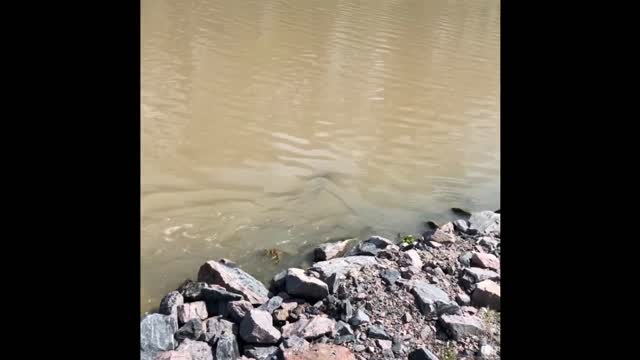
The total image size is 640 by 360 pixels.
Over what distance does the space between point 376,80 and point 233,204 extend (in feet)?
21.2

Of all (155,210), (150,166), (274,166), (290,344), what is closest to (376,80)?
(274,166)

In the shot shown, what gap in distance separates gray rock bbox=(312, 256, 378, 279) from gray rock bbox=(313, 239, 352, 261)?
313 millimetres

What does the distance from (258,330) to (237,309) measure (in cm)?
35

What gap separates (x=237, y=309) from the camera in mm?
3980

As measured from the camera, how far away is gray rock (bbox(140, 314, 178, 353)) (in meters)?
3.56

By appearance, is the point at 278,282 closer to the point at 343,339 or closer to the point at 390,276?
the point at 390,276

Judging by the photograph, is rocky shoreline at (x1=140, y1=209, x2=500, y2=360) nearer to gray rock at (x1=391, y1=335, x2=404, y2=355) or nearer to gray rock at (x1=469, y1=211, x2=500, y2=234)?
gray rock at (x1=391, y1=335, x2=404, y2=355)

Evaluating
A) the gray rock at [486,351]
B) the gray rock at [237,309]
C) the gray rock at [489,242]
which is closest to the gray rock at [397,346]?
the gray rock at [486,351]

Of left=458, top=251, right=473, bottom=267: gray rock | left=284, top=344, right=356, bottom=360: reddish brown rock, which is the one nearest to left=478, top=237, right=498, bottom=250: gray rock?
left=458, top=251, right=473, bottom=267: gray rock

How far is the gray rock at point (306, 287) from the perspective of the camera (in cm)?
424

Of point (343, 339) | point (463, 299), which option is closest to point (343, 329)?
point (343, 339)

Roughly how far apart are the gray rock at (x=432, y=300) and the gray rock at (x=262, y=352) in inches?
42.9
